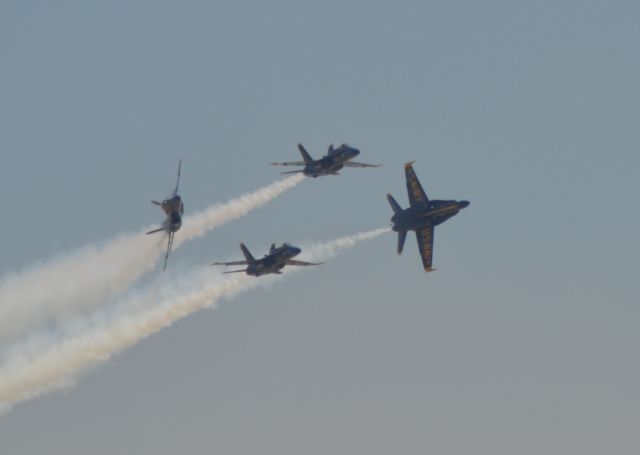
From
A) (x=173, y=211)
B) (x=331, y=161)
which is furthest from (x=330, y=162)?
(x=173, y=211)

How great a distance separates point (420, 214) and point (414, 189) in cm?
470

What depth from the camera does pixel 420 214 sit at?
176 m

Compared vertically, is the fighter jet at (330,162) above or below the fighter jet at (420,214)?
above

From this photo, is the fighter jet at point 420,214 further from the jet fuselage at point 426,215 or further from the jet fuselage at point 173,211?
the jet fuselage at point 173,211

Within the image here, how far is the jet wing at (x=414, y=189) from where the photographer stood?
177850 mm

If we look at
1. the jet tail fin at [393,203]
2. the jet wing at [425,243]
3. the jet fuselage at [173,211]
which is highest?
the jet fuselage at [173,211]

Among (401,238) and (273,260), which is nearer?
(273,260)

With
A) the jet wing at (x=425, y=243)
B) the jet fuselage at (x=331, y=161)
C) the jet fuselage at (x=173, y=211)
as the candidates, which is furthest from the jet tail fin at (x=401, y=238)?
the jet fuselage at (x=173, y=211)

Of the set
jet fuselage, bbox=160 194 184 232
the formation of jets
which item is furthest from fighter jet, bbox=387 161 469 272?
jet fuselage, bbox=160 194 184 232

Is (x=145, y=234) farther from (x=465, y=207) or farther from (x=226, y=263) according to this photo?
(x=465, y=207)

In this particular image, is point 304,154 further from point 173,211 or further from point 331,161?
point 173,211

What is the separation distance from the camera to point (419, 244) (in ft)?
591

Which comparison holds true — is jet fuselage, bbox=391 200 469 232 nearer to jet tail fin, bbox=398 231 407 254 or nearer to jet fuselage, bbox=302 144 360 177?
jet tail fin, bbox=398 231 407 254

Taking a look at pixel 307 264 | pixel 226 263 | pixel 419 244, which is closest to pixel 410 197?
Answer: pixel 419 244
